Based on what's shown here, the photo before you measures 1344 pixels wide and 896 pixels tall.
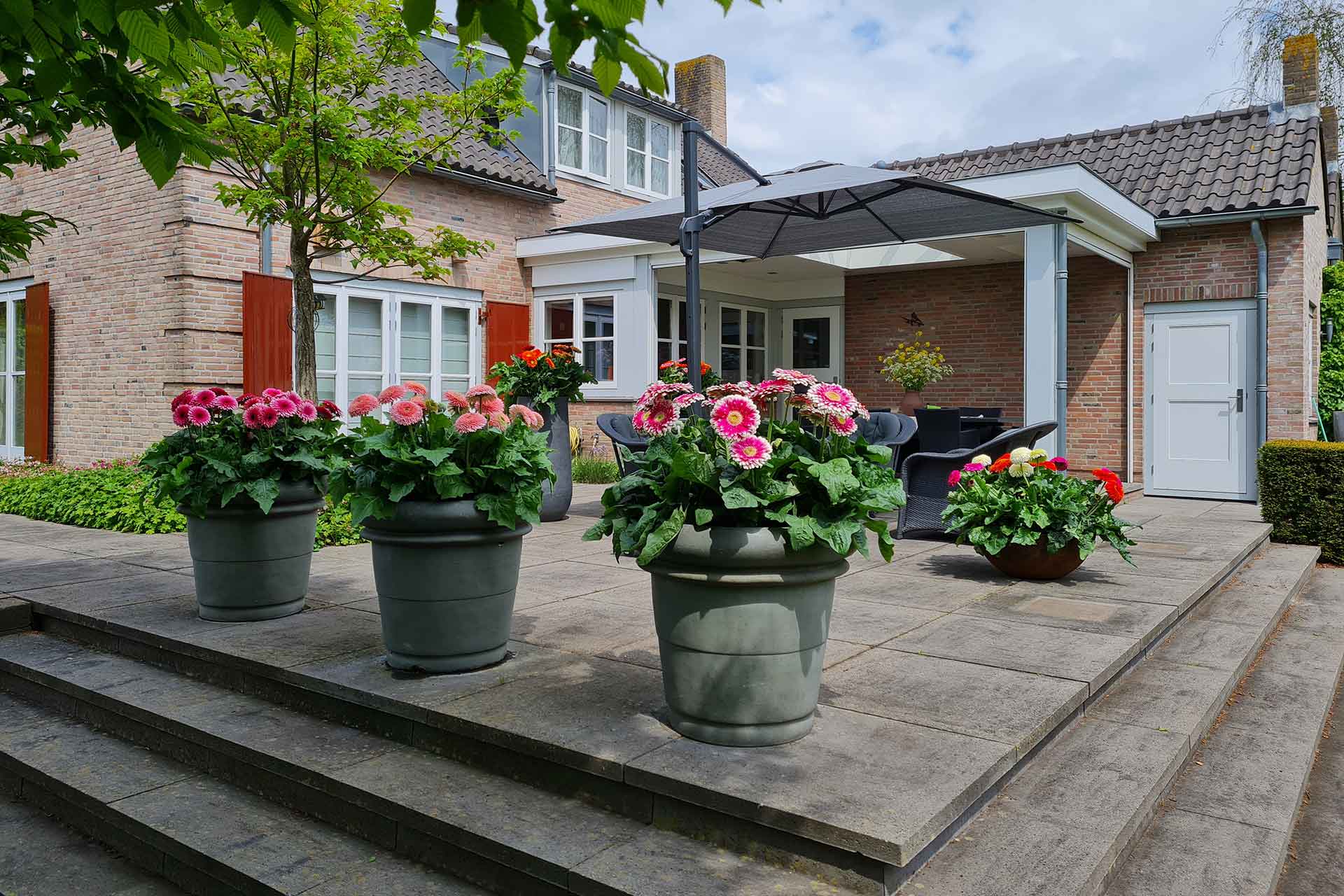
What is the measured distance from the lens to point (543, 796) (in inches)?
105

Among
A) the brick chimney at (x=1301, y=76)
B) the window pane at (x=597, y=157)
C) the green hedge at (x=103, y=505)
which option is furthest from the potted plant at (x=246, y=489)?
the brick chimney at (x=1301, y=76)

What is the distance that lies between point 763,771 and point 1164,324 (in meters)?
9.52

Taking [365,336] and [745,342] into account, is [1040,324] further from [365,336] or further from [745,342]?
[365,336]

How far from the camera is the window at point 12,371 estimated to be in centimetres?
1121

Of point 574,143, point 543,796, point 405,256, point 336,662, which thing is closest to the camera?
point 543,796

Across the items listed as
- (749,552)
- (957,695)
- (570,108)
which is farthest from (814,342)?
(749,552)

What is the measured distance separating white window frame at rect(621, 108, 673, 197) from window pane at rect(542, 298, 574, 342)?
8.57 feet

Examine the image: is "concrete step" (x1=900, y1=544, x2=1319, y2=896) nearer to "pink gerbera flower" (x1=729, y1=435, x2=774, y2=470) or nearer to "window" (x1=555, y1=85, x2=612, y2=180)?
"pink gerbera flower" (x1=729, y1=435, x2=774, y2=470)

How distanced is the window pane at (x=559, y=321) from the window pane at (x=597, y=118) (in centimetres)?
275

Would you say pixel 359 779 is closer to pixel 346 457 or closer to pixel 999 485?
pixel 346 457

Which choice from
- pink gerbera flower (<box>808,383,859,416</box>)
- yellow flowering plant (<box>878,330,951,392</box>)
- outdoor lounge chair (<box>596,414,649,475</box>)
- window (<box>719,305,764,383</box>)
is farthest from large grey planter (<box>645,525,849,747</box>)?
window (<box>719,305,764,383</box>)

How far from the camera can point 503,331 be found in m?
11.8

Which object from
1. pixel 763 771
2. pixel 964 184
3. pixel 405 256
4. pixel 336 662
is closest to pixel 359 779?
pixel 336 662

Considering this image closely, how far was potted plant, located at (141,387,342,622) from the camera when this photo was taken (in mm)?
4039
